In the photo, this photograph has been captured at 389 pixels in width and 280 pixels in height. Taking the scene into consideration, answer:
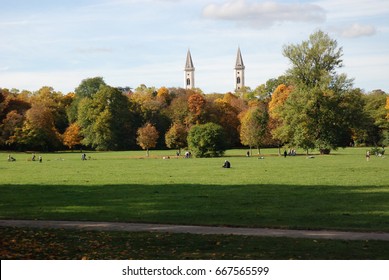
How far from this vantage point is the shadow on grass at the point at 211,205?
18428 millimetres

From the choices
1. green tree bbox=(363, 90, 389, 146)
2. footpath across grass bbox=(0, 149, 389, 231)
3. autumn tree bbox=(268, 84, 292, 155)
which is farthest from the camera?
green tree bbox=(363, 90, 389, 146)

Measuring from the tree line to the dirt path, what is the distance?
54.5 metres

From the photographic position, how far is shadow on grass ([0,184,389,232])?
60.5 ft

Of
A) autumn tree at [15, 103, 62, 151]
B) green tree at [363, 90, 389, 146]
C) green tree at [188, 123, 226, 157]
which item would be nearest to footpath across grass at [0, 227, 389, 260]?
green tree at [188, 123, 226, 157]

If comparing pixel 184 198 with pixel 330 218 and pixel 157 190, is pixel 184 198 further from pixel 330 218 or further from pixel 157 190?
pixel 330 218

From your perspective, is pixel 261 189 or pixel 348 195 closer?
pixel 348 195

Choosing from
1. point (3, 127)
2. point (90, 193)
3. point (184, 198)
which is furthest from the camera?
point (3, 127)

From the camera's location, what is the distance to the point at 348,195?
25688 mm

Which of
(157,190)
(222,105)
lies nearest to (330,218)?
(157,190)

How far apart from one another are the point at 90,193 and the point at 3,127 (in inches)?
3131

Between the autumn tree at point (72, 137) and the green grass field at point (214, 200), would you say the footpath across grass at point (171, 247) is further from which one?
the autumn tree at point (72, 137)

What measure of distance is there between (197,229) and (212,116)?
3744 inches

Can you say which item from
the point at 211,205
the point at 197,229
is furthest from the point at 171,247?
the point at 211,205

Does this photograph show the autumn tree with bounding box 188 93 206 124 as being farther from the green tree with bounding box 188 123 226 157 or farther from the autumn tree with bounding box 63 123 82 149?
the green tree with bounding box 188 123 226 157
